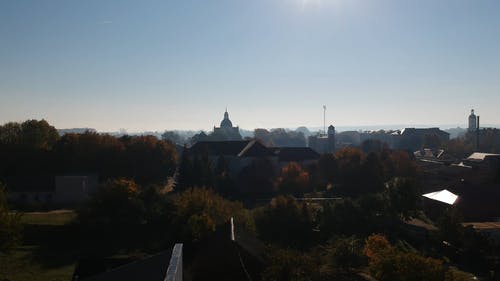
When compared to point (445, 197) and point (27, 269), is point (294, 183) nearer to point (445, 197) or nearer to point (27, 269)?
point (445, 197)

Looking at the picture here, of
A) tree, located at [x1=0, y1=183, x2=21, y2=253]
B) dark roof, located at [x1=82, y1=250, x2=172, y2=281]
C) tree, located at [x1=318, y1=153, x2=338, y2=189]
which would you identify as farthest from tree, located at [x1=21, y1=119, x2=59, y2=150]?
dark roof, located at [x1=82, y1=250, x2=172, y2=281]

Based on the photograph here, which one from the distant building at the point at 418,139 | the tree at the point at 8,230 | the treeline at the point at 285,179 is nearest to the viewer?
the tree at the point at 8,230

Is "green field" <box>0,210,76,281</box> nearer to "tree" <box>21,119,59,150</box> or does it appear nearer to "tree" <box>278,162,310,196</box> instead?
"tree" <box>21,119,59,150</box>

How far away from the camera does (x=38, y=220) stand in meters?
32.0

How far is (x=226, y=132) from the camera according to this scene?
140 meters

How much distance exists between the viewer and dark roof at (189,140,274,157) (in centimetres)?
5403

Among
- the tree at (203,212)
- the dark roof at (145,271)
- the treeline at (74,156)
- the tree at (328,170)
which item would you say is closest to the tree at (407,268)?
the dark roof at (145,271)

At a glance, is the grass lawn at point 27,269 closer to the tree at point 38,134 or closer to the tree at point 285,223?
the tree at point 285,223

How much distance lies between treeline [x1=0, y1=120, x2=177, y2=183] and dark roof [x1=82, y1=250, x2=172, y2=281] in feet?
123

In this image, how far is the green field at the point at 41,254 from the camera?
2328 cm

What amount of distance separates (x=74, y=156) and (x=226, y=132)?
9134 cm

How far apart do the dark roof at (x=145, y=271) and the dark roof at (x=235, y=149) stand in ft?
138

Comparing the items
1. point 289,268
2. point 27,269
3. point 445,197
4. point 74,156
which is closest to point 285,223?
point 289,268

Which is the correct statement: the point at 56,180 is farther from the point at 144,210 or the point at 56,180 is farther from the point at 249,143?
the point at 249,143
